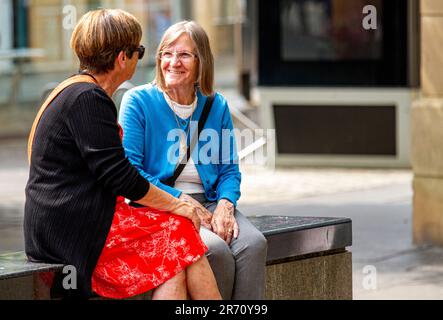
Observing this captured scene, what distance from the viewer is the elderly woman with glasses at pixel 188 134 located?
16.9 ft

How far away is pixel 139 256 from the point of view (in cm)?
461

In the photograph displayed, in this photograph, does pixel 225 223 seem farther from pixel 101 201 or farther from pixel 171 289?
pixel 101 201

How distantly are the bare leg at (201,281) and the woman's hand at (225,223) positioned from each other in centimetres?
35

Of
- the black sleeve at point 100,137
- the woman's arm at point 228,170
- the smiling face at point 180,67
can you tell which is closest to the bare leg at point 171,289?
the black sleeve at point 100,137

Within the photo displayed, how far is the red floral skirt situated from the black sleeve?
0.56 feet

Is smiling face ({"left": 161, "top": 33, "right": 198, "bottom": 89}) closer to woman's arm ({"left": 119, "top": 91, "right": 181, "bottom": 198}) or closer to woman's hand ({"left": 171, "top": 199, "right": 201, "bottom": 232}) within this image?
woman's arm ({"left": 119, "top": 91, "right": 181, "bottom": 198})

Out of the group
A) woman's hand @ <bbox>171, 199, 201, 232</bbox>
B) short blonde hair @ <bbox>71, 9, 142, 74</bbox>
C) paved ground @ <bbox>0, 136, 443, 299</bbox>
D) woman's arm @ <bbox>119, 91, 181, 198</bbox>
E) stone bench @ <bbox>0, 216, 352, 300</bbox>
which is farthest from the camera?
paved ground @ <bbox>0, 136, 443, 299</bbox>

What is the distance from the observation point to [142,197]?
4.64m

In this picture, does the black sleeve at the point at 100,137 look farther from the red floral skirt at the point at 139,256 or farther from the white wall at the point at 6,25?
the white wall at the point at 6,25

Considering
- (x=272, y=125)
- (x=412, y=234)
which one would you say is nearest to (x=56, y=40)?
(x=272, y=125)

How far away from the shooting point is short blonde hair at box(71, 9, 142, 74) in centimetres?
458

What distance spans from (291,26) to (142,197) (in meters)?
10.5

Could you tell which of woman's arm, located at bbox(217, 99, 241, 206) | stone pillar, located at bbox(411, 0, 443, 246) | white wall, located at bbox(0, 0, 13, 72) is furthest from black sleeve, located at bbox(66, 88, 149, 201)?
white wall, located at bbox(0, 0, 13, 72)
